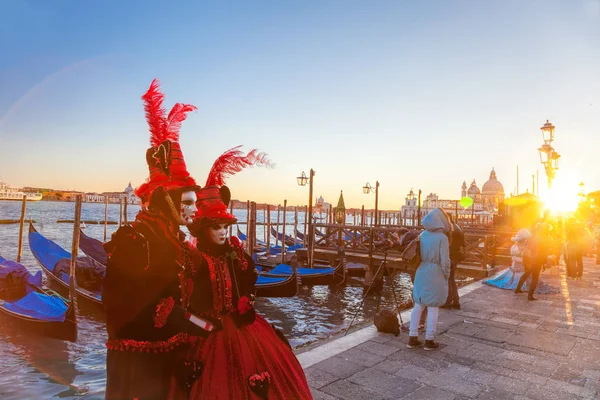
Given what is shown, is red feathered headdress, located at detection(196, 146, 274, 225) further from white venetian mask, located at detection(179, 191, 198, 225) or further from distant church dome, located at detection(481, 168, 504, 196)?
distant church dome, located at detection(481, 168, 504, 196)

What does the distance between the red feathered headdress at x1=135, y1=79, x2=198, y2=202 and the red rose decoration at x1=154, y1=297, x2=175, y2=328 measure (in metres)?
Answer: 0.54

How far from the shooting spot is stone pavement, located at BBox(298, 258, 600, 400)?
131 inches

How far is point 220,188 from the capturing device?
249cm

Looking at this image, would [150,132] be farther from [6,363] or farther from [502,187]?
[502,187]

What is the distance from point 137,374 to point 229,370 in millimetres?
484

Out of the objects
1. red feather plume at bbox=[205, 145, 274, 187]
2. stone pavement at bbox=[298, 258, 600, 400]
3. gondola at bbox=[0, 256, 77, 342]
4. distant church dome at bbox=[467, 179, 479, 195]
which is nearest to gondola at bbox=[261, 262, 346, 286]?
gondola at bbox=[0, 256, 77, 342]

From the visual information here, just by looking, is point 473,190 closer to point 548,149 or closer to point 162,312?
point 548,149

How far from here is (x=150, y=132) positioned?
2.27 meters

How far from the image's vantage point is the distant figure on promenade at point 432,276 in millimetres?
4320

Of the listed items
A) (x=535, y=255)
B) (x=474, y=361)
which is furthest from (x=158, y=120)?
(x=535, y=255)

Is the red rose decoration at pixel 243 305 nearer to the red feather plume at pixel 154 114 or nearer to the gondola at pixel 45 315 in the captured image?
the red feather plume at pixel 154 114

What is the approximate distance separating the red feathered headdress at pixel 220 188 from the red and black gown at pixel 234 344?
166 millimetres

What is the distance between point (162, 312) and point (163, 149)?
83 centimetres

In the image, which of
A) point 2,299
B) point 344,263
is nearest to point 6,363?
point 2,299
